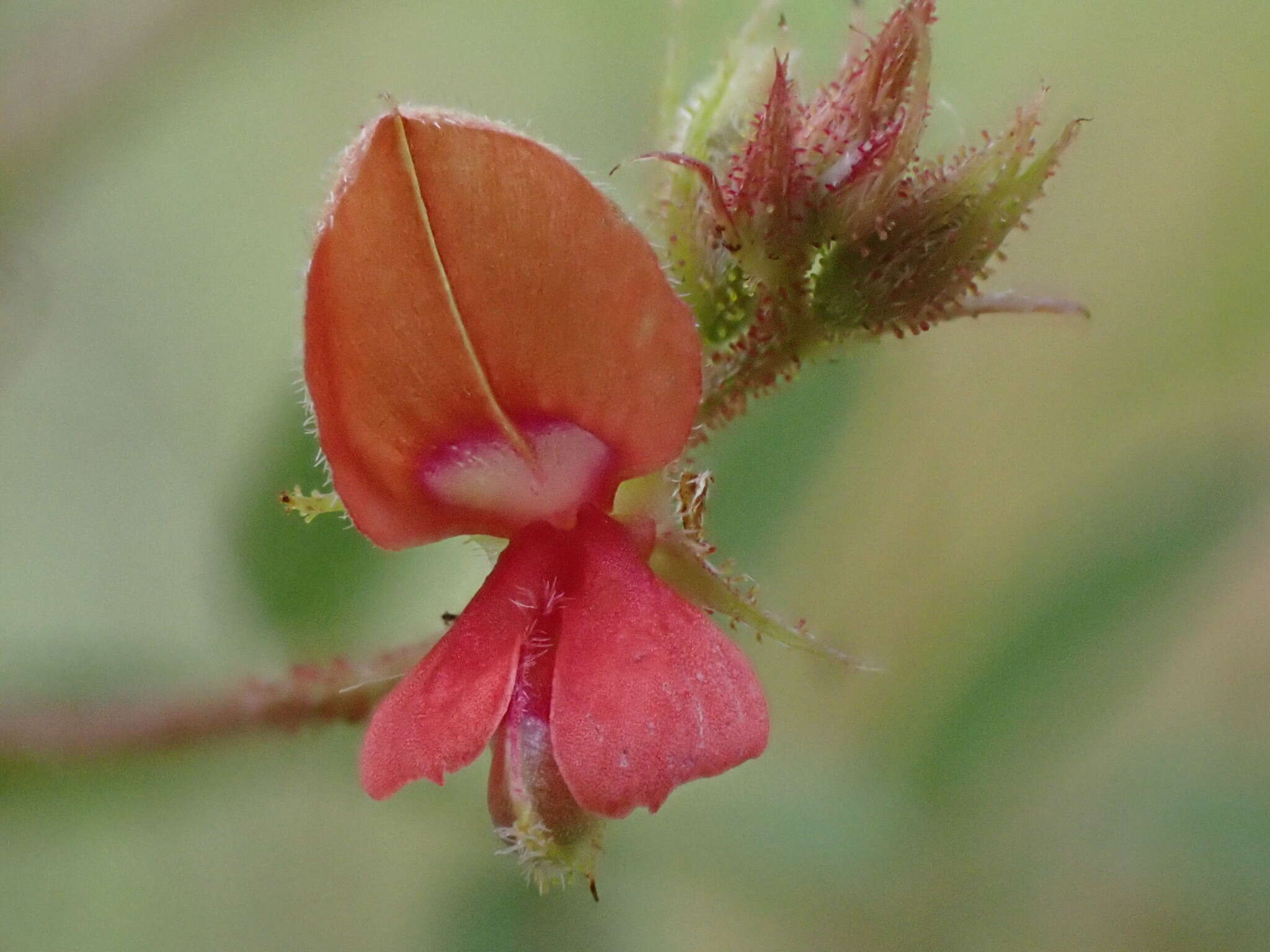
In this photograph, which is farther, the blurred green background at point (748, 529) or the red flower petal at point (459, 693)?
the blurred green background at point (748, 529)

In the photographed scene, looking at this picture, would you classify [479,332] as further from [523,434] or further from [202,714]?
[202,714]

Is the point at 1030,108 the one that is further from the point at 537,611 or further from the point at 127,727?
the point at 127,727

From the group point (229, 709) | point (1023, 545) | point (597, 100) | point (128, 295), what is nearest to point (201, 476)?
point (128, 295)

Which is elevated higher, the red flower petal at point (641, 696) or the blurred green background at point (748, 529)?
the red flower petal at point (641, 696)

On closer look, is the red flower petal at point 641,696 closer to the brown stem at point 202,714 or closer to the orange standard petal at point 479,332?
the orange standard petal at point 479,332

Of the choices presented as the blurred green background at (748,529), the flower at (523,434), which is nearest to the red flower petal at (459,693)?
the flower at (523,434)

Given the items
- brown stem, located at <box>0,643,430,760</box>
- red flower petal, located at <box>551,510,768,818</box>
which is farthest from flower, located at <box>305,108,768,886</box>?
brown stem, located at <box>0,643,430,760</box>

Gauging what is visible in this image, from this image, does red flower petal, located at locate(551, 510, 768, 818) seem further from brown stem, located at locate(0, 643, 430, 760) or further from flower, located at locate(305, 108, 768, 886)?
brown stem, located at locate(0, 643, 430, 760)

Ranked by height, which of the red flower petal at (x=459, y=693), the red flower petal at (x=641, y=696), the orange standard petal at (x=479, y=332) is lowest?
the red flower petal at (x=459, y=693)
